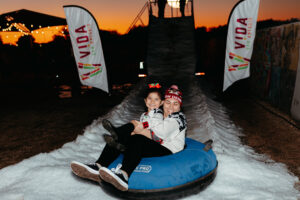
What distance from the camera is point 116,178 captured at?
291 cm

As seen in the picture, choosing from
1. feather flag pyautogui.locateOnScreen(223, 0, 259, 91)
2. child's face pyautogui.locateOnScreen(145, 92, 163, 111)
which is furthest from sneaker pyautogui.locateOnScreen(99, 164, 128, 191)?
feather flag pyautogui.locateOnScreen(223, 0, 259, 91)

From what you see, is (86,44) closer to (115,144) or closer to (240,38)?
(240,38)

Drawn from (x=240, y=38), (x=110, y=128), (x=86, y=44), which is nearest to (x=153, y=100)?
(x=110, y=128)

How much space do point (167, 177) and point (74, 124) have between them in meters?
4.73

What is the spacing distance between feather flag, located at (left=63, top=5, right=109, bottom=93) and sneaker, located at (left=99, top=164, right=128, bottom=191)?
202 inches

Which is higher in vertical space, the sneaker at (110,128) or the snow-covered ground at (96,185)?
the sneaker at (110,128)

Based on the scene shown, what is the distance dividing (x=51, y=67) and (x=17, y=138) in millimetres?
14477

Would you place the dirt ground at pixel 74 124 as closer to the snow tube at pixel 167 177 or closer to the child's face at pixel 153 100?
the snow tube at pixel 167 177

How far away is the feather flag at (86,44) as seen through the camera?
7195 millimetres

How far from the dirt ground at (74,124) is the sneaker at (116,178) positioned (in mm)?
2508

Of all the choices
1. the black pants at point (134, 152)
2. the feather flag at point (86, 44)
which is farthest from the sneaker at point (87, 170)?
the feather flag at point (86, 44)

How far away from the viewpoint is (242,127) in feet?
21.0

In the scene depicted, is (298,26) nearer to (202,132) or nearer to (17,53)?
(202,132)

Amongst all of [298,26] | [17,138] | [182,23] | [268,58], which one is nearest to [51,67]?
[182,23]
